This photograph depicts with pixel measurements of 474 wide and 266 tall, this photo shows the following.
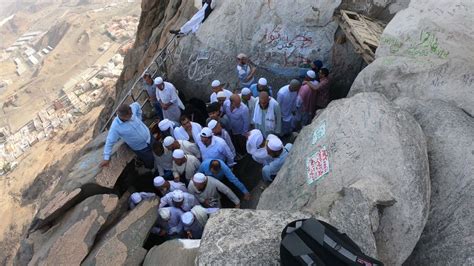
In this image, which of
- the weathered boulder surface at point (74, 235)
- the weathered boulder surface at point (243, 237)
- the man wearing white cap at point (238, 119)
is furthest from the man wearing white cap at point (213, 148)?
the weathered boulder surface at point (243, 237)

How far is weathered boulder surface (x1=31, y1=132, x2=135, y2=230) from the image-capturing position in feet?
21.6

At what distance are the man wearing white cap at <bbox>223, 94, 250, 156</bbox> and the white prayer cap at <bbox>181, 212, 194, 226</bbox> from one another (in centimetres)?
273

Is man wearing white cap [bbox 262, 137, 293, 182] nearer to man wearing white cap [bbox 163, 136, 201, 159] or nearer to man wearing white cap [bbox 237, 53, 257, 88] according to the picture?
man wearing white cap [bbox 163, 136, 201, 159]

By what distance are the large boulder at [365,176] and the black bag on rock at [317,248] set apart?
37.3 inches

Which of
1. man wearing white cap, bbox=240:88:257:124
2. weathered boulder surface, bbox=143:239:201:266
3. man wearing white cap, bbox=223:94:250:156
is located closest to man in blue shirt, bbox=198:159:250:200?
man wearing white cap, bbox=223:94:250:156

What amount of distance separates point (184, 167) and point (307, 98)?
2842 millimetres

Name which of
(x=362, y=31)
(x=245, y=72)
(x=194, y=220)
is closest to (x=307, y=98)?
(x=362, y=31)

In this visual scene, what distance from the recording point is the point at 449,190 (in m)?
4.83

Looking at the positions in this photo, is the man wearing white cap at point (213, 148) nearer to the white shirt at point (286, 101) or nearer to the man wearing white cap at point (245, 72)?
the white shirt at point (286, 101)

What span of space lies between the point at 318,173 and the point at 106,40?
1807 inches

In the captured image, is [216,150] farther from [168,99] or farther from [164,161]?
[168,99]

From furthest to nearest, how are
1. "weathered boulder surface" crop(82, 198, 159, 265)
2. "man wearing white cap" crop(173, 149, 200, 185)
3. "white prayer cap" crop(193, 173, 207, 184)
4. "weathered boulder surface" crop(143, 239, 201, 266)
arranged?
"man wearing white cap" crop(173, 149, 200, 185), "white prayer cap" crop(193, 173, 207, 184), "weathered boulder surface" crop(82, 198, 159, 265), "weathered boulder surface" crop(143, 239, 201, 266)

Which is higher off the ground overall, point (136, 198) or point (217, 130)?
point (217, 130)

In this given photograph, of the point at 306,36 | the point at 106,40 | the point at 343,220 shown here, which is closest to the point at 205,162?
the point at 343,220
